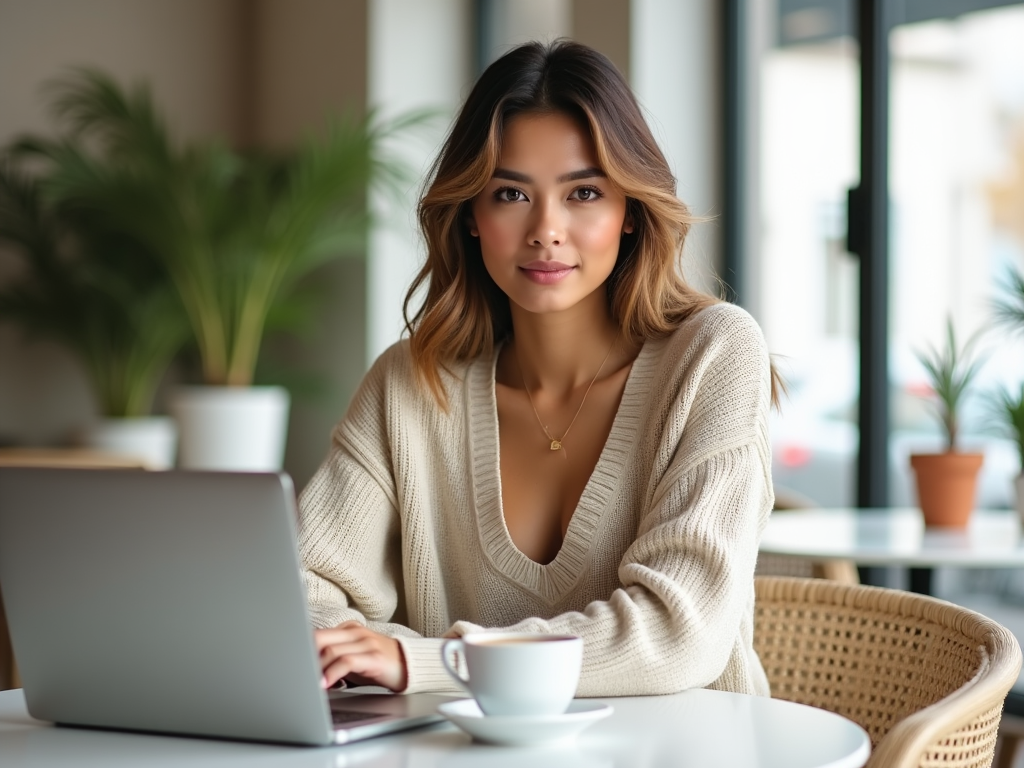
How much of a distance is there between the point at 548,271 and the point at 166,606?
2.67 ft

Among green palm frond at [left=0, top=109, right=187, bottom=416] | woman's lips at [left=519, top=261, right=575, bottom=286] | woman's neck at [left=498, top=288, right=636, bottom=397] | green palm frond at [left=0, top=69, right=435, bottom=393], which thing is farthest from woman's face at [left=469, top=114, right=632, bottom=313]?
green palm frond at [left=0, top=109, right=187, bottom=416]

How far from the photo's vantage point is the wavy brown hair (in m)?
1.74

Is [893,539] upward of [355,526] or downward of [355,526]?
downward

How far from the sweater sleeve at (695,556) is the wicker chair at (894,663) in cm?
17

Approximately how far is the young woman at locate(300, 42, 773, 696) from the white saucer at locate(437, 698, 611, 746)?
Answer: 14.5 inches

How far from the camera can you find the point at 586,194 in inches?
68.5

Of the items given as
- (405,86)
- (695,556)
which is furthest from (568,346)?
(405,86)

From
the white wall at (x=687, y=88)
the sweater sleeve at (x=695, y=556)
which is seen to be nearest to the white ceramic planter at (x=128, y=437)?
the white wall at (x=687, y=88)

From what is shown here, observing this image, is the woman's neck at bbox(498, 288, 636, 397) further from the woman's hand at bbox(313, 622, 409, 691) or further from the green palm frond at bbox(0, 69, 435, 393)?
the green palm frond at bbox(0, 69, 435, 393)

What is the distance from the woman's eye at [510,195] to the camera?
5.73ft

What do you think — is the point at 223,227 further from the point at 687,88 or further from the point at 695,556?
the point at 695,556

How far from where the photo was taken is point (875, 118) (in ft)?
12.6

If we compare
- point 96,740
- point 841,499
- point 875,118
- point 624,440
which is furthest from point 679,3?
point 96,740

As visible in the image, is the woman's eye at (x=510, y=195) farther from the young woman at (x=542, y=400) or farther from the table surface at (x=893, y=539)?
the table surface at (x=893, y=539)
